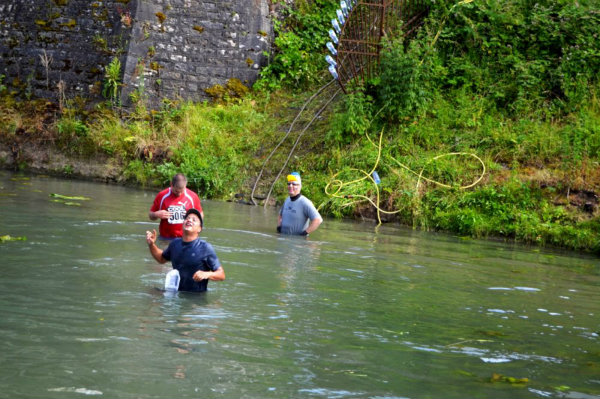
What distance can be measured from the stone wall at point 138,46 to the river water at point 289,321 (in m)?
8.76

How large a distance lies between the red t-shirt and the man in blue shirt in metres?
2.77

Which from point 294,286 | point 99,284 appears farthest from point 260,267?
point 99,284

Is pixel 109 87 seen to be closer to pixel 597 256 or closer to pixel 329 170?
pixel 329 170

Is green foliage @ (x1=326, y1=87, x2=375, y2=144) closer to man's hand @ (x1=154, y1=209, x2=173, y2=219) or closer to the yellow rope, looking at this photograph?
the yellow rope

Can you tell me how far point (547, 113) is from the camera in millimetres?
16953

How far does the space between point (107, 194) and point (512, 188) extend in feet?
27.0

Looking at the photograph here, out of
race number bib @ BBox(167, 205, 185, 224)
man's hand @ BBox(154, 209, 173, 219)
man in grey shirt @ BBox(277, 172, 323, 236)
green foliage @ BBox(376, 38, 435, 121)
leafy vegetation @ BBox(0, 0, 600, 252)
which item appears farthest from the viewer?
green foliage @ BBox(376, 38, 435, 121)

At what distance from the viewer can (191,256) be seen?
7.62 meters

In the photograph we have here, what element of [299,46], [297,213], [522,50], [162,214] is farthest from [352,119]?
[162,214]

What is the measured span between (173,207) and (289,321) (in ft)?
13.9

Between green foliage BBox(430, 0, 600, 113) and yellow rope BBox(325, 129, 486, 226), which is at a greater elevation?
green foliage BBox(430, 0, 600, 113)

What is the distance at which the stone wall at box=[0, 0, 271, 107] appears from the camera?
2020 centimetres

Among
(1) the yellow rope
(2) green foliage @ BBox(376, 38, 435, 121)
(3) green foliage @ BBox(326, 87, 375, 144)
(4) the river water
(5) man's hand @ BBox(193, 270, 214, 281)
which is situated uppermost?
(2) green foliage @ BBox(376, 38, 435, 121)

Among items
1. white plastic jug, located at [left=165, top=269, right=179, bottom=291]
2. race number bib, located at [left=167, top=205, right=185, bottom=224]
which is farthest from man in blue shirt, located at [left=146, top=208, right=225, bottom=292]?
race number bib, located at [left=167, top=205, right=185, bottom=224]
